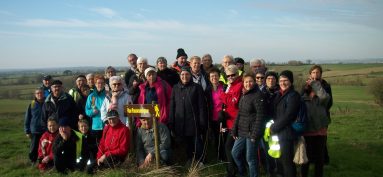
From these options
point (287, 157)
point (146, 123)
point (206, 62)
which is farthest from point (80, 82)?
point (287, 157)

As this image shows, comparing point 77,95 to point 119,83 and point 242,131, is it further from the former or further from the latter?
point 242,131

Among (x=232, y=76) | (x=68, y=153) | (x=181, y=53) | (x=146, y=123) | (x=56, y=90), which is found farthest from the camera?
(x=181, y=53)

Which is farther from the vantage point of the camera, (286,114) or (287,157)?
(287,157)

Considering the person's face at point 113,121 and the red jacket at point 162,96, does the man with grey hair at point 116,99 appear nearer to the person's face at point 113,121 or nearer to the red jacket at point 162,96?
the person's face at point 113,121

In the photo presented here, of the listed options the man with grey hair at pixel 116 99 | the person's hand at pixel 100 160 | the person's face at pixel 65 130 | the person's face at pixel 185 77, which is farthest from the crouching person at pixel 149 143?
the person's face at pixel 65 130

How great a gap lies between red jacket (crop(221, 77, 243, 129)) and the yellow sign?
4.66 ft

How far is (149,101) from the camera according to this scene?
7.43m

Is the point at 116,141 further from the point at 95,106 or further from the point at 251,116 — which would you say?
the point at 251,116

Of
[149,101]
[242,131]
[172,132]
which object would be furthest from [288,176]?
[149,101]

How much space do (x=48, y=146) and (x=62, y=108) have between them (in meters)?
0.98

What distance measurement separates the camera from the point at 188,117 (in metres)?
7.14

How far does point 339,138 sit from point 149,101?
973 centimetres

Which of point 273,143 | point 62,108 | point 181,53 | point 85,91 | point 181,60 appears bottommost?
point 273,143

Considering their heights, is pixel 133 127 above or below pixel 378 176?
above
